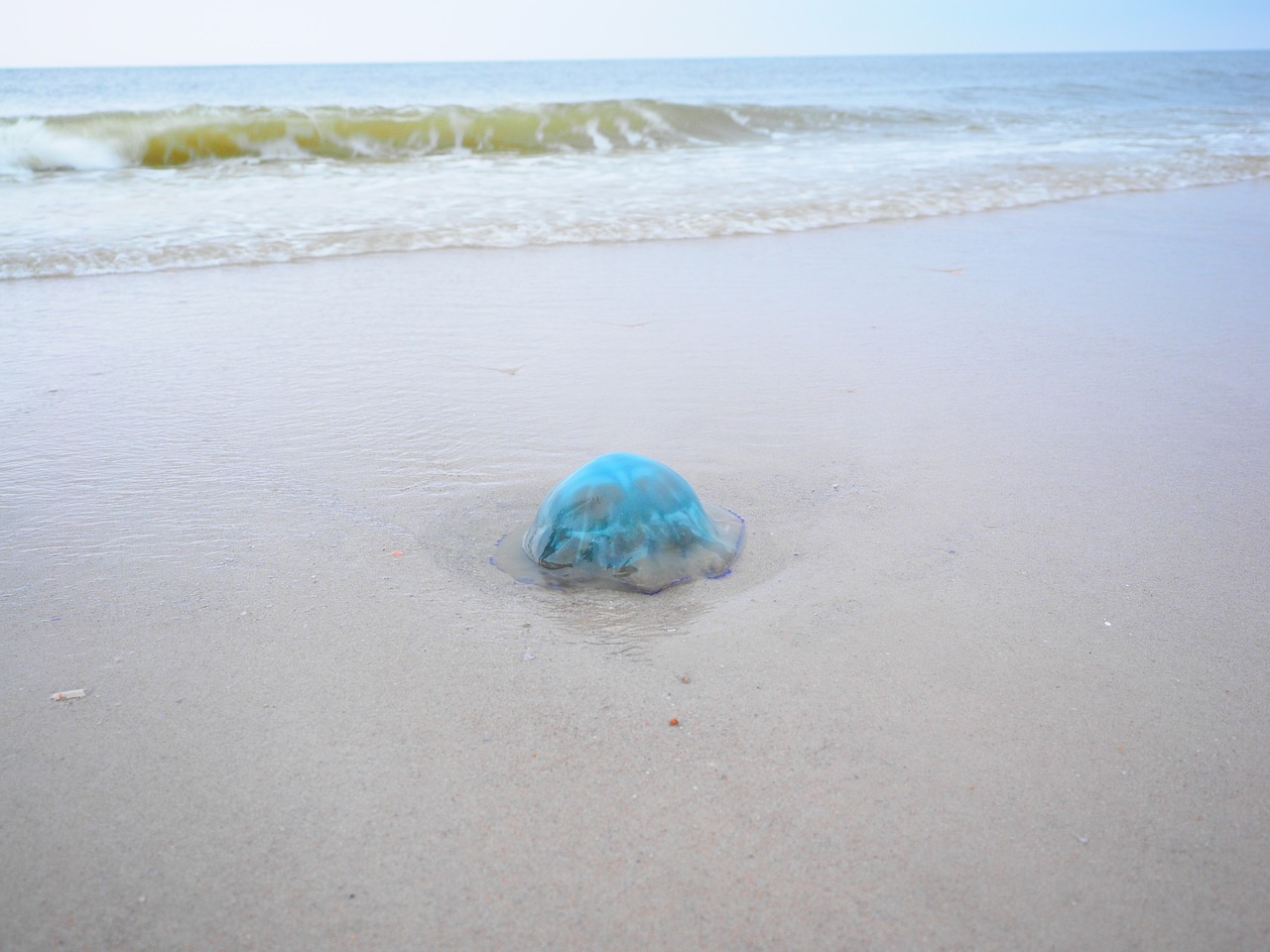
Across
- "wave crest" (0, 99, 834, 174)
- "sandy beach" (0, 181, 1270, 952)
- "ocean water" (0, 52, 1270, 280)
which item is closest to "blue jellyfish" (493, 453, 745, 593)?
"sandy beach" (0, 181, 1270, 952)

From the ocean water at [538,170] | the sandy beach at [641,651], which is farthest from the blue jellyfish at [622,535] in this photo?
the ocean water at [538,170]

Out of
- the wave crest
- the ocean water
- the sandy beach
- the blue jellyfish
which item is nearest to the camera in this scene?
the sandy beach

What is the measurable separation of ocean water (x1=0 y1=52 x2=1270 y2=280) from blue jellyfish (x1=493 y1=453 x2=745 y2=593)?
13.1 feet

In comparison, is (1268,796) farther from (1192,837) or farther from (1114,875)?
(1114,875)

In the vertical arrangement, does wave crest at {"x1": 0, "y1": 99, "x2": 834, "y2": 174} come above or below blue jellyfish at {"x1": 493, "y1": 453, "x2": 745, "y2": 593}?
above

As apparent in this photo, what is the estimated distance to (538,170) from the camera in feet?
31.4

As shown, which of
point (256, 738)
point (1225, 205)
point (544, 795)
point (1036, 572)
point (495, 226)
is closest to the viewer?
point (544, 795)

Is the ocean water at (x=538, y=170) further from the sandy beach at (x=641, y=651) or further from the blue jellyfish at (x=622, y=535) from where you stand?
the blue jellyfish at (x=622, y=535)

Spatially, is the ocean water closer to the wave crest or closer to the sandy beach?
the wave crest

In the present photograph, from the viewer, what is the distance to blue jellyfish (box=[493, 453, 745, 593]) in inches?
85.4

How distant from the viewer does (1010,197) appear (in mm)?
7473

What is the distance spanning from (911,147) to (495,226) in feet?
23.1

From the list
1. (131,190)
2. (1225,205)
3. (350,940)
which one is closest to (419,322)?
(350,940)

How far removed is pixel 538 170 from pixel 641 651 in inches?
336
